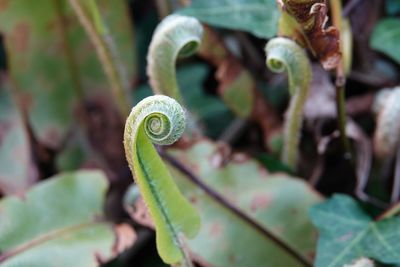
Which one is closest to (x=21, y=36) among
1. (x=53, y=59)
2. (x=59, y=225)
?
(x=53, y=59)

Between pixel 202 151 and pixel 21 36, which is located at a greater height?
pixel 21 36

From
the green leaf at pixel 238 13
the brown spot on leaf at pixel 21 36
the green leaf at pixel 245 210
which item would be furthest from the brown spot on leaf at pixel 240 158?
the brown spot on leaf at pixel 21 36

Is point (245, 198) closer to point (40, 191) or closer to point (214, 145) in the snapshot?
point (214, 145)

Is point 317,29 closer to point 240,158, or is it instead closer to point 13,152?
point 240,158

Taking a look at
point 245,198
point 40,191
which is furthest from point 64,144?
point 245,198

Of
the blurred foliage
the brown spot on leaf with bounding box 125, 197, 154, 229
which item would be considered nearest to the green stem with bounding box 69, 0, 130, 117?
the blurred foliage
